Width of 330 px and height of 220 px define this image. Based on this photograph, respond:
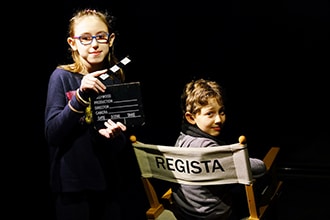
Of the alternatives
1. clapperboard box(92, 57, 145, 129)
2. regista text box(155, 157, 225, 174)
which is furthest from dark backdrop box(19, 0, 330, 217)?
regista text box(155, 157, 225, 174)

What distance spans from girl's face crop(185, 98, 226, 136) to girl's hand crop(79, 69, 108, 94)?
17.1 inches

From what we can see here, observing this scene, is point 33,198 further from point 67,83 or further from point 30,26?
point 67,83

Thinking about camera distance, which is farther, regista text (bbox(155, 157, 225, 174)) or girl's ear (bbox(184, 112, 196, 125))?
Answer: girl's ear (bbox(184, 112, 196, 125))

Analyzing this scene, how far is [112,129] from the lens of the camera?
2172mm

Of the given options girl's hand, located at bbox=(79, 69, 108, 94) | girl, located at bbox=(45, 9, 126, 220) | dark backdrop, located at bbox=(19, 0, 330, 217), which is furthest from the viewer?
dark backdrop, located at bbox=(19, 0, 330, 217)

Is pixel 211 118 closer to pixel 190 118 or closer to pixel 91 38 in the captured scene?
pixel 190 118

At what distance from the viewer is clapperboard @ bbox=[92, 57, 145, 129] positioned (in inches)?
85.7

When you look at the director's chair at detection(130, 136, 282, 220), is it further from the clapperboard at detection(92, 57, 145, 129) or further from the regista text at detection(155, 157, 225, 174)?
the clapperboard at detection(92, 57, 145, 129)

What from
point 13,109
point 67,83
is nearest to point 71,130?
point 67,83

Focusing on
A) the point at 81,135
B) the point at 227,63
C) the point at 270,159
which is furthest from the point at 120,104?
the point at 227,63

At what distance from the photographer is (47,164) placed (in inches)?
130

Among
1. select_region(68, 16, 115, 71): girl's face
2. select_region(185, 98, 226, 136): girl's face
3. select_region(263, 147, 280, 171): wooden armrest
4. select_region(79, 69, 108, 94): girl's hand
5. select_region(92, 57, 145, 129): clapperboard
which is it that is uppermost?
select_region(68, 16, 115, 71): girl's face

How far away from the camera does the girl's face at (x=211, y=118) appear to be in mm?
2260

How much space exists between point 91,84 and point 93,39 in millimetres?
252
